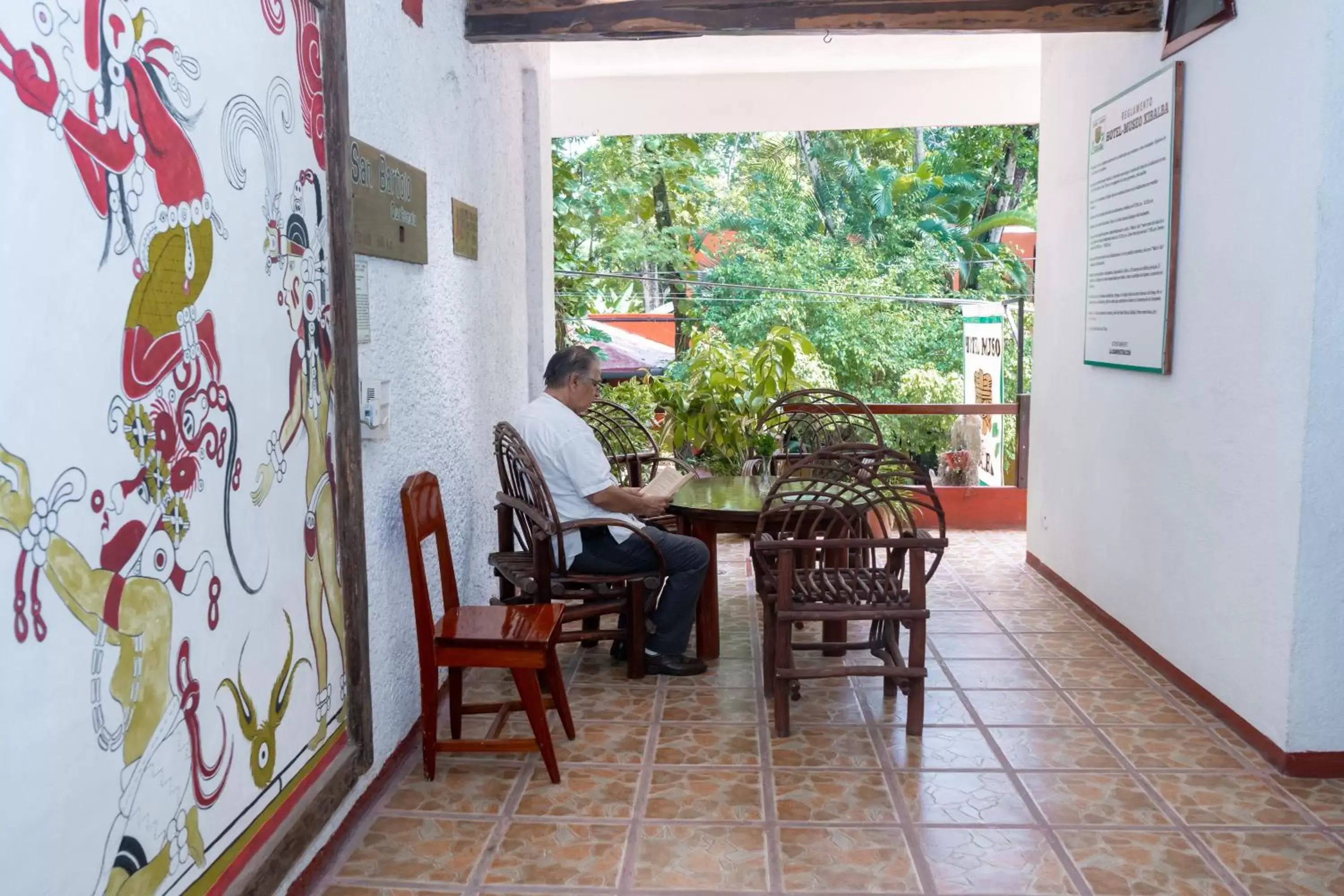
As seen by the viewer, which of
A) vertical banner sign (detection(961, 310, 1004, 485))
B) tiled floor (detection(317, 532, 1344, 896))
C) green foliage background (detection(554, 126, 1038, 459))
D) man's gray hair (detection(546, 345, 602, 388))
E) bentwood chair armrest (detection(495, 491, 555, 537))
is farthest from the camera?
green foliage background (detection(554, 126, 1038, 459))

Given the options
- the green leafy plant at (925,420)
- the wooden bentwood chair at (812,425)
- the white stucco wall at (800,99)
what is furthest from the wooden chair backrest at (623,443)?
the white stucco wall at (800,99)

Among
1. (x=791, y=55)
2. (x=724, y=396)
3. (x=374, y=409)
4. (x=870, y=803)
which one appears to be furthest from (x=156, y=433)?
(x=791, y=55)

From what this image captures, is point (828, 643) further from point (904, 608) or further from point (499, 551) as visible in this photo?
point (499, 551)

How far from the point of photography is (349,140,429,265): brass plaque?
2697mm

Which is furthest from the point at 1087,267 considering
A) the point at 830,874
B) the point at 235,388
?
the point at 235,388

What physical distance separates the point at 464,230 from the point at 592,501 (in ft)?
3.70

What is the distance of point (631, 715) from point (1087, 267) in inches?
108

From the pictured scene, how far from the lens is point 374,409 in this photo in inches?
108

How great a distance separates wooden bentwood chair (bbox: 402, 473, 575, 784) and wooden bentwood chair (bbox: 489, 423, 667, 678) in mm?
306

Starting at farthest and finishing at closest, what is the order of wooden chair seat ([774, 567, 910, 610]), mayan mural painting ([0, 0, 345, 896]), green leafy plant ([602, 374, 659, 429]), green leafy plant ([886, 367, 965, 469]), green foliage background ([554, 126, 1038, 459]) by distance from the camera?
green foliage background ([554, 126, 1038, 459]), green leafy plant ([886, 367, 965, 469]), green leafy plant ([602, 374, 659, 429]), wooden chair seat ([774, 567, 910, 610]), mayan mural painting ([0, 0, 345, 896])

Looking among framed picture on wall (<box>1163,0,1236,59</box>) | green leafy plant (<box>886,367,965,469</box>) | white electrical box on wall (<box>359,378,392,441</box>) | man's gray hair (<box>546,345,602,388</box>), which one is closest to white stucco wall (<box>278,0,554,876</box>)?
white electrical box on wall (<box>359,378,392,441</box>)

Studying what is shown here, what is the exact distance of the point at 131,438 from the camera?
1584 mm

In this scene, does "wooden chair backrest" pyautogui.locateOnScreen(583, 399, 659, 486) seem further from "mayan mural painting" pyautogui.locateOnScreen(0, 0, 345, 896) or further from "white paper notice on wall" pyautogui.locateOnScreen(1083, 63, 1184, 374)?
"mayan mural painting" pyautogui.locateOnScreen(0, 0, 345, 896)

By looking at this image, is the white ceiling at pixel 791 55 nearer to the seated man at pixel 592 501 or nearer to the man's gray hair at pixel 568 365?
A: the man's gray hair at pixel 568 365
